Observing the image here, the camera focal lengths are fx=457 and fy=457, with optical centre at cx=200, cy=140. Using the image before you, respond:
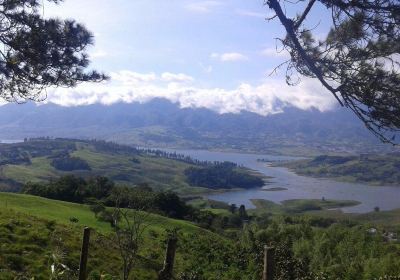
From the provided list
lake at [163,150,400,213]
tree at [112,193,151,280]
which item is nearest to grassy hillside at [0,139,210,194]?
Result: lake at [163,150,400,213]

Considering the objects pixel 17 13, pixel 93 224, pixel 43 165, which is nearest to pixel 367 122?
pixel 17 13

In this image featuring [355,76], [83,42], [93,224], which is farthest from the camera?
[93,224]

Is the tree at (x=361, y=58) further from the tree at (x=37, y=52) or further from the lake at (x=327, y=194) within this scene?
the lake at (x=327, y=194)

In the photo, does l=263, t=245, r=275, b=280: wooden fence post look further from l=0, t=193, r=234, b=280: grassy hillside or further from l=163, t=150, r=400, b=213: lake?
l=163, t=150, r=400, b=213: lake

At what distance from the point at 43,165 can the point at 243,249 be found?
148m

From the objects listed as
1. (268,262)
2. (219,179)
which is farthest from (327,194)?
(268,262)

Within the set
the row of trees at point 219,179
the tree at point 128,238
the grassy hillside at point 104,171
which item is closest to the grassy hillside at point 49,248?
the tree at point 128,238

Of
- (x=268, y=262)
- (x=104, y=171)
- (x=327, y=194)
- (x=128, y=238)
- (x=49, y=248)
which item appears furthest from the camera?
(x=104, y=171)

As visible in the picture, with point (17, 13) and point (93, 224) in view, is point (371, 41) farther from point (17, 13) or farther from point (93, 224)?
point (93, 224)

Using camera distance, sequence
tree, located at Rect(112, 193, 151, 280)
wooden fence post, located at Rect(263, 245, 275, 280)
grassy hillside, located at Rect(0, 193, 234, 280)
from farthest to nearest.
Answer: grassy hillside, located at Rect(0, 193, 234, 280) < tree, located at Rect(112, 193, 151, 280) < wooden fence post, located at Rect(263, 245, 275, 280)

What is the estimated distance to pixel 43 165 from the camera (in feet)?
558

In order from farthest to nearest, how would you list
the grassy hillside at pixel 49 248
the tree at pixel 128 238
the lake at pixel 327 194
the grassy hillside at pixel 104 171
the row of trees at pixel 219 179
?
1. the row of trees at pixel 219 179
2. the grassy hillside at pixel 104 171
3. the lake at pixel 327 194
4. the grassy hillside at pixel 49 248
5. the tree at pixel 128 238

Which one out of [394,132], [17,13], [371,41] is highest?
[17,13]

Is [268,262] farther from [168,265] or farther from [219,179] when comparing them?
[219,179]
